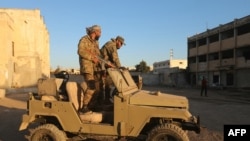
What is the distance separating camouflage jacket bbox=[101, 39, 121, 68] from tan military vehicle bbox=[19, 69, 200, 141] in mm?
603

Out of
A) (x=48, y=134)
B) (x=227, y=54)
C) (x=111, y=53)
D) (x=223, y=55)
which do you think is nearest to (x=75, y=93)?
(x=48, y=134)

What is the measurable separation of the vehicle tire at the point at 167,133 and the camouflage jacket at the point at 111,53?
2197mm

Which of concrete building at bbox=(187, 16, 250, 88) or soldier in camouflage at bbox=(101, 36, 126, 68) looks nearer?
soldier in camouflage at bbox=(101, 36, 126, 68)

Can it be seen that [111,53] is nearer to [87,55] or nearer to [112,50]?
[112,50]

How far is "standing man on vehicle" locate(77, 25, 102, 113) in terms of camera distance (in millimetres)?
7535

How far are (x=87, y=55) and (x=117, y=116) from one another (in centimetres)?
166

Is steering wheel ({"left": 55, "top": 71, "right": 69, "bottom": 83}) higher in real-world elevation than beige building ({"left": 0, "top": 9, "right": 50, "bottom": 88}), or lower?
lower

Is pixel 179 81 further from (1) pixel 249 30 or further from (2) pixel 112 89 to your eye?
(2) pixel 112 89

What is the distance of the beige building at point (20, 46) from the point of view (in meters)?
33.1

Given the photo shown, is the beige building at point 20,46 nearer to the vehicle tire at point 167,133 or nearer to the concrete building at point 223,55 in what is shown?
the concrete building at point 223,55

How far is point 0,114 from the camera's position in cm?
1475

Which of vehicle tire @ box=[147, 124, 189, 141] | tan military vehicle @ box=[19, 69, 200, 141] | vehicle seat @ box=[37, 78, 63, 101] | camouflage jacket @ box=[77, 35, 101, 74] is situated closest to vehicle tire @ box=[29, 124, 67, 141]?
tan military vehicle @ box=[19, 69, 200, 141]

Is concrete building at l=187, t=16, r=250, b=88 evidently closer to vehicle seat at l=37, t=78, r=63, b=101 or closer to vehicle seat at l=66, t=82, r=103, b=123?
vehicle seat at l=66, t=82, r=103, b=123

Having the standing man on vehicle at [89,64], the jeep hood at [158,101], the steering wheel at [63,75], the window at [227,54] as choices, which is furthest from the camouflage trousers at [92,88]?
the window at [227,54]
